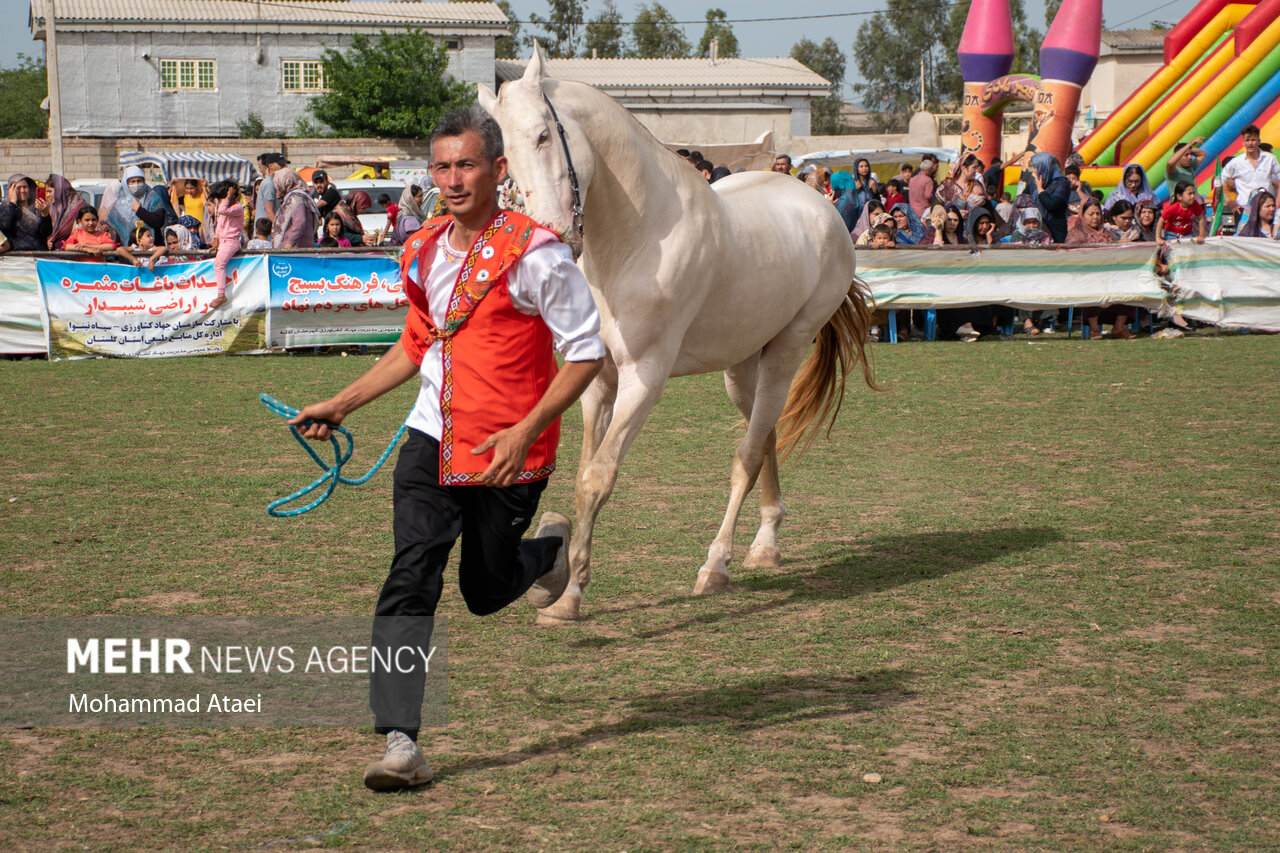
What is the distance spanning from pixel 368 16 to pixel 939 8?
5694 centimetres

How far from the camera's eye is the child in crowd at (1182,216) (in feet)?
52.6

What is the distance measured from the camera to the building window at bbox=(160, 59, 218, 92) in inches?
1841

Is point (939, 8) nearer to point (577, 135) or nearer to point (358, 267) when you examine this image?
point (358, 267)

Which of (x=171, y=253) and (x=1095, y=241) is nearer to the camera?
(x=171, y=253)

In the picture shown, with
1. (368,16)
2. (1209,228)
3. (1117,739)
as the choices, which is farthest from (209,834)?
(368,16)

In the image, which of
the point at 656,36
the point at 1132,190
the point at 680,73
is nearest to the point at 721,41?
the point at 656,36

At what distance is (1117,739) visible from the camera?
3.90m

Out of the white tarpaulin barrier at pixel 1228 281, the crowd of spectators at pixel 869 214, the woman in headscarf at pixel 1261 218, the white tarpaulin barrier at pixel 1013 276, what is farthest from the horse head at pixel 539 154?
the woman in headscarf at pixel 1261 218

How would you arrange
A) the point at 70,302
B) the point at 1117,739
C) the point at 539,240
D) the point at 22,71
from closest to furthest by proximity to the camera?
the point at 539,240 < the point at 1117,739 < the point at 70,302 < the point at 22,71

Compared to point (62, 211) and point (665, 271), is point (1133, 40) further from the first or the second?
point (665, 271)

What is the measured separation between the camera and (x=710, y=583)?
18.6ft

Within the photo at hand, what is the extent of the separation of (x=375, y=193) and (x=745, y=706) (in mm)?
23012

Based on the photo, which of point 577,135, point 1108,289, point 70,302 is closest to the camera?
point 577,135

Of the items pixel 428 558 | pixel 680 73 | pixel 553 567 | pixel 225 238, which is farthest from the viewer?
pixel 680 73
